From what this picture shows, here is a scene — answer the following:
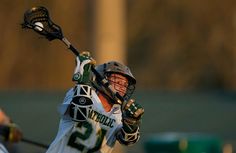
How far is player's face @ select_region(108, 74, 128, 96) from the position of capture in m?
9.30

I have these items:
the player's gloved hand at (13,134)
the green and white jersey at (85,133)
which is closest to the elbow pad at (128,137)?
the green and white jersey at (85,133)

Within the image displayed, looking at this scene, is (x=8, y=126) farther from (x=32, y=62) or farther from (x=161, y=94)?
(x=32, y=62)

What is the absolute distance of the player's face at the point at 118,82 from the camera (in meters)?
9.30

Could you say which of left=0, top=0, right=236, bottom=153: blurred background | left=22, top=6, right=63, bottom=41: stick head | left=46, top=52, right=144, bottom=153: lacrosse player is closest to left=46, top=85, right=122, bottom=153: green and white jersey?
left=46, top=52, right=144, bottom=153: lacrosse player

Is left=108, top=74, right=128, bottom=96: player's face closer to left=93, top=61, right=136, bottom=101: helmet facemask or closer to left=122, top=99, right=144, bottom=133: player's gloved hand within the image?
left=93, top=61, right=136, bottom=101: helmet facemask

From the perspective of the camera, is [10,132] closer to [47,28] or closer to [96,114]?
[47,28]

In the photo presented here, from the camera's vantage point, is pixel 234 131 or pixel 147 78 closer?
pixel 234 131

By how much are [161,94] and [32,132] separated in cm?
389

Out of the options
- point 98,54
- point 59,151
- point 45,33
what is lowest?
point 59,151

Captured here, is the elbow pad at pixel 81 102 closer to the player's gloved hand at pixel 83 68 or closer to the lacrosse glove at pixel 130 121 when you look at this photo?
the player's gloved hand at pixel 83 68

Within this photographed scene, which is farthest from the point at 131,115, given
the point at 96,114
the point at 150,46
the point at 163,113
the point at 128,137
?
the point at 150,46

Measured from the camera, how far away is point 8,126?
11.2 meters

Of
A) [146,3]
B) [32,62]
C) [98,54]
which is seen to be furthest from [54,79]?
[98,54]

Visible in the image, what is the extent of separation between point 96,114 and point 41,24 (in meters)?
0.87
